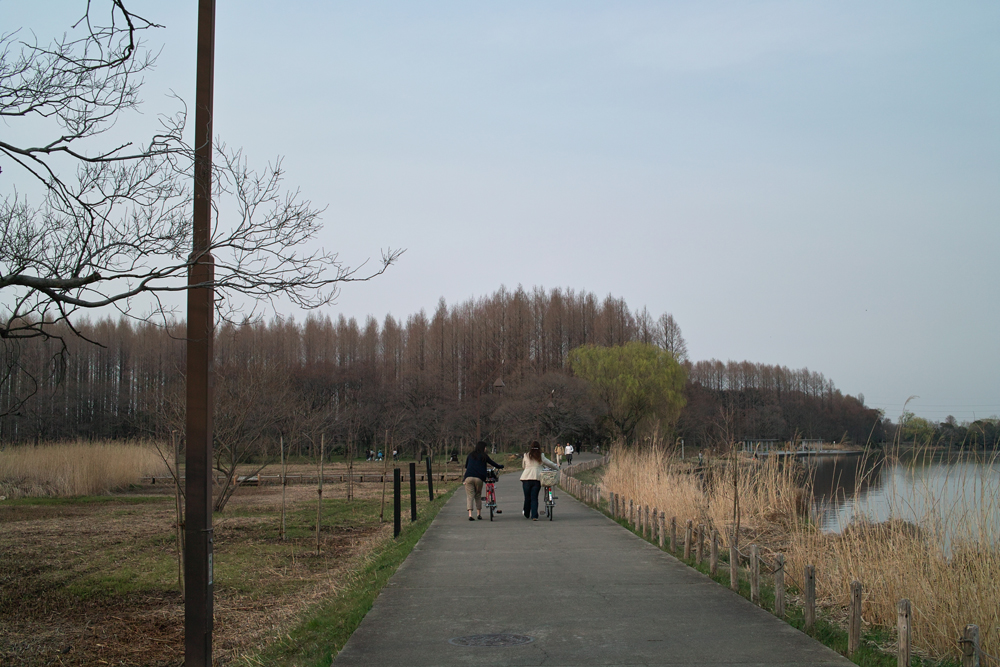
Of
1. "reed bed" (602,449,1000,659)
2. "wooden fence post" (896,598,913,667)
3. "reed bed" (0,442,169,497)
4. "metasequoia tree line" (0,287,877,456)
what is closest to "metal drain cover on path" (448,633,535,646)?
"wooden fence post" (896,598,913,667)

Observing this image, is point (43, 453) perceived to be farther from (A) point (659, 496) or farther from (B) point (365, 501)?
(A) point (659, 496)

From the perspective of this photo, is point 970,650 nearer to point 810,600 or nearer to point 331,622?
point 810,600

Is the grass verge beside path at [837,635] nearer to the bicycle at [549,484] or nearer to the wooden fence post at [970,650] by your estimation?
the wooden fence post at [970,650]

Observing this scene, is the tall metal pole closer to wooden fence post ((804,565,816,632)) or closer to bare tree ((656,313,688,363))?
wooden fence post ((804,565,816,632))

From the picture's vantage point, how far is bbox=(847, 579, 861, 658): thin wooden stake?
670 cm

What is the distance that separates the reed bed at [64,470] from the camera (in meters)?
30.3

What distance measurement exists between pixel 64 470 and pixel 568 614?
91.8 ft

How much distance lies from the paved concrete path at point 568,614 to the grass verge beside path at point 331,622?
0.19m

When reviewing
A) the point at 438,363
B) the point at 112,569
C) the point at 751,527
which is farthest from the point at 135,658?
the point at 438,363

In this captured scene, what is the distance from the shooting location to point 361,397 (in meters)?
78.1

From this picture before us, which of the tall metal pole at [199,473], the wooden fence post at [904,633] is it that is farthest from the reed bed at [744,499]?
the tall metal pole at [199,473]

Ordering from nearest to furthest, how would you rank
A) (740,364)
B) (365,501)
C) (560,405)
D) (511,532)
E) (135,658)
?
(135,658), (511,532), (365,501), (560,405), (740,364)

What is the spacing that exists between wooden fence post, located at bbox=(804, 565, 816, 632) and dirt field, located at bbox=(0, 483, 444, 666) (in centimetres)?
531

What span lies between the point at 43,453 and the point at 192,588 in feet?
97.1
